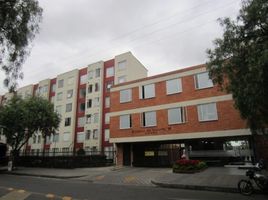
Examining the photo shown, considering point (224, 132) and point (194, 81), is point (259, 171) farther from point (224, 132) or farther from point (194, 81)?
point (194, 81)

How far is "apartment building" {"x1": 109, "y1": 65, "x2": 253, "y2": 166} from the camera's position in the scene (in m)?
22.3

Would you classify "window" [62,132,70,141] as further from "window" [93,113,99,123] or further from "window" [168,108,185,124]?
"window" [168,108,185,124]

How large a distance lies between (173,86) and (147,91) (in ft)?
9.83

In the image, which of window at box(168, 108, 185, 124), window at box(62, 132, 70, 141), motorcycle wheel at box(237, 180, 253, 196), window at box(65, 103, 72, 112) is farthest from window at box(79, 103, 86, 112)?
motorcycle wheel at box(237, 180, 253, 196)

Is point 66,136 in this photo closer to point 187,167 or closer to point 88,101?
point 88,101

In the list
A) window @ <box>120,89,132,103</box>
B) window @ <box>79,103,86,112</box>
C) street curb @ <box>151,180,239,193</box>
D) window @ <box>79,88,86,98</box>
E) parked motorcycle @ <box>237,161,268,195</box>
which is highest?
window @ <box>79,88,86,98</box>

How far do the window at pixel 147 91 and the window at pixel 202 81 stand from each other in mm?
4670

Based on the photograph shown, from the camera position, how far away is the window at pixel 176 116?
78.7 ft

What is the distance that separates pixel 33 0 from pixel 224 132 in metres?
17.5

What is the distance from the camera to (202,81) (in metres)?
23.7

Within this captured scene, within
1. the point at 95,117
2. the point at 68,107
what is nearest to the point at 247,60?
the point at 95,117

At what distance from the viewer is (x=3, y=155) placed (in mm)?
36594

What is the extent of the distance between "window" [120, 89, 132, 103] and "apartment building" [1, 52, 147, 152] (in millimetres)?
14443

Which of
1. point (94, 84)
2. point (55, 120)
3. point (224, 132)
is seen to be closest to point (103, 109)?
point (94, 84)
